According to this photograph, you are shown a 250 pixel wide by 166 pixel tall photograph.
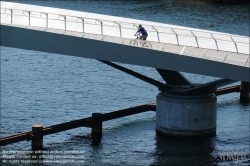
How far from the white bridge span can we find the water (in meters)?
4.49

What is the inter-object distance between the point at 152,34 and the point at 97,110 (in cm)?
878

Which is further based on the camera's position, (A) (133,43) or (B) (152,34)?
(B) (152,34)

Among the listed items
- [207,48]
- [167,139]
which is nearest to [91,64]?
[167,139]

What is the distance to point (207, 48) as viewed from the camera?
34500 mm

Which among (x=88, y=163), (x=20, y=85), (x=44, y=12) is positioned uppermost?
(x=44, y=12)

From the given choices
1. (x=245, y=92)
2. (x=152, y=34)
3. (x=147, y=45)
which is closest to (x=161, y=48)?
(x=147, y=45)

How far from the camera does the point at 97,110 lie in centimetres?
4403

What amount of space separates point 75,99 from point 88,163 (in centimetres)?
1165

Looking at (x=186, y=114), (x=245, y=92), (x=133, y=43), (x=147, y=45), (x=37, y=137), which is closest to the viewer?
(x=147, y=45)

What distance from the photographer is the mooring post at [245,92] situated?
4745 cm

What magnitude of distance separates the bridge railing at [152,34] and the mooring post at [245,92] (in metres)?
10.9

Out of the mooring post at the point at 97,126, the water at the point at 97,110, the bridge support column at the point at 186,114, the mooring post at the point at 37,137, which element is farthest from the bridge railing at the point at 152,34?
the water at the point at 97,110

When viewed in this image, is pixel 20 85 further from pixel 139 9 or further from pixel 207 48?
pixel 139 9

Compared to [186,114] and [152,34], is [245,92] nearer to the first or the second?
[186,114]
